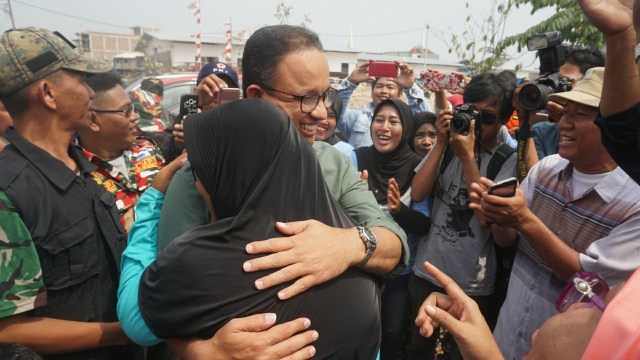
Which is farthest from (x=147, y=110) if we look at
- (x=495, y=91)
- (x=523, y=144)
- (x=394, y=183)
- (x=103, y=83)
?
(x=523, y=144)

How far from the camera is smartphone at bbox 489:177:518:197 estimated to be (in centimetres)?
174

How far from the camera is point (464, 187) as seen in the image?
2.51 meters

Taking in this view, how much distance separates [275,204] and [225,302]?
0.80 ft

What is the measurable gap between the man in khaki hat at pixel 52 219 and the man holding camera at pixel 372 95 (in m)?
3.18

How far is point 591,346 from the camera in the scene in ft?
2.13

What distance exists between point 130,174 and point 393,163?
191cm

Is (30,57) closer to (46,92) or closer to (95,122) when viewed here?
(46,92)

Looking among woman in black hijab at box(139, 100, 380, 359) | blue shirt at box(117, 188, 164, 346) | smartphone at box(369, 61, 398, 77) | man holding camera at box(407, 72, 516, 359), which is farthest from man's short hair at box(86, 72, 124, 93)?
smartphone at box(369, 61, 398, 77)

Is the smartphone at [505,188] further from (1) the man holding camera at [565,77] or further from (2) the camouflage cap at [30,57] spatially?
(2) the camouflage cap at [30,57]

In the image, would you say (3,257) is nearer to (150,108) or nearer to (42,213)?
(42,213)

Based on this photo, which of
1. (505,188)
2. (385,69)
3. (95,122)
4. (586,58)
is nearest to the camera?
(505,188)

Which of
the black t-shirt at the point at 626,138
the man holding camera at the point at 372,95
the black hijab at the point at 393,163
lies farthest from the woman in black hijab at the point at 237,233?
the man holding camera at the point at 372,95

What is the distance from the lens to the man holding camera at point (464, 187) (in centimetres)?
238

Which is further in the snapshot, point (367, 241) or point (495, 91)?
point (495, 91)
